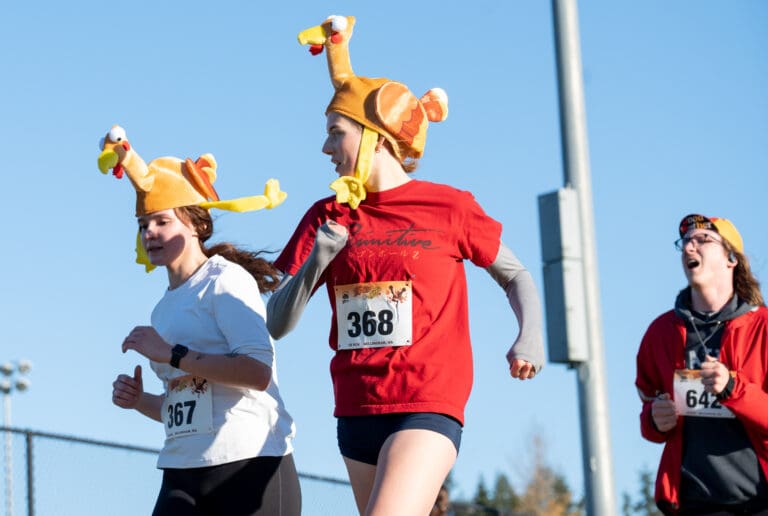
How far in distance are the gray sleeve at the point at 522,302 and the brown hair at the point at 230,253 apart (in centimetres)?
104

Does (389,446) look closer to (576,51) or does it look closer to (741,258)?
(741,258)

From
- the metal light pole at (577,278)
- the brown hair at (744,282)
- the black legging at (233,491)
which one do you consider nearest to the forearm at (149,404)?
the black legging at (233,491)

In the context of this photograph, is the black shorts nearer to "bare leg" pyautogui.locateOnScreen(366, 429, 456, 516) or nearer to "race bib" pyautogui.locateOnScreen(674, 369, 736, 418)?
"bare leg" pyautogui.locateOnScreen(366, 429, 456, 516)

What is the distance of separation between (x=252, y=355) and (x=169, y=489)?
60 centimetres

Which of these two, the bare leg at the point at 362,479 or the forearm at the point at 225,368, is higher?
the forearm at the point at 225,368

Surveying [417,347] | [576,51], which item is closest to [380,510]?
[417,347]

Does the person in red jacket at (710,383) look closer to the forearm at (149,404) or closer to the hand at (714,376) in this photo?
the hand at (714,376)

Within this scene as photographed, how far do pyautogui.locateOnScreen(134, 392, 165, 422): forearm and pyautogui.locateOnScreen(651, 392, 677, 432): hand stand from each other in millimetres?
2144

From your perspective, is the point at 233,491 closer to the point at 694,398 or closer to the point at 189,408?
the point at 189,408

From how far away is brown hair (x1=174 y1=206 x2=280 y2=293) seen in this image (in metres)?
5.80

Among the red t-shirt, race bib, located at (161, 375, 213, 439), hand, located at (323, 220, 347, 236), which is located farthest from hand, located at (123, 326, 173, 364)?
hand, located at (323, 220, 347, 236)

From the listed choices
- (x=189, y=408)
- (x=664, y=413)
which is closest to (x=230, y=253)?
(x=189, y=408)

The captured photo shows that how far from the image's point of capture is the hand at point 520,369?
4.80 metres

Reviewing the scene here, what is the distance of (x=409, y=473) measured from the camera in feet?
15.0
